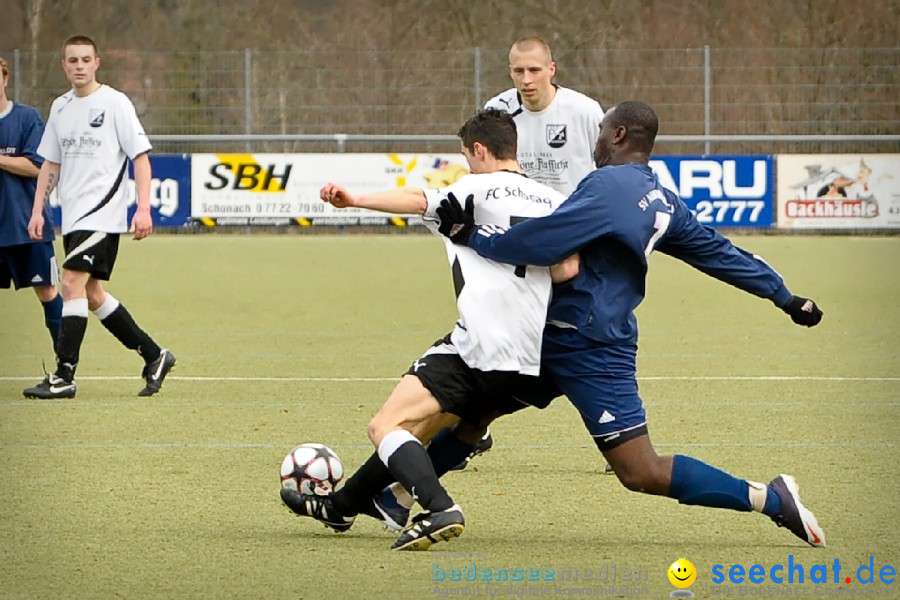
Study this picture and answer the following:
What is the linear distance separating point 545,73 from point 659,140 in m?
15.6

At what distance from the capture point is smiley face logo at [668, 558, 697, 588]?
4.82 meters

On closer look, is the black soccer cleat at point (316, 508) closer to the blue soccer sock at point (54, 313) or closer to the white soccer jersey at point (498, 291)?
the white soccer jersey at point (498, 291)

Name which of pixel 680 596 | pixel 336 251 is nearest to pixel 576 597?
pixel 680 596

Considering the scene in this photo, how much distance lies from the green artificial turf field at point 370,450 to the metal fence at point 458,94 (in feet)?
27.6

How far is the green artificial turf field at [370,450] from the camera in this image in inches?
199

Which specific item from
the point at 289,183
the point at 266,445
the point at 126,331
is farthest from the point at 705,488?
the point at 289,183

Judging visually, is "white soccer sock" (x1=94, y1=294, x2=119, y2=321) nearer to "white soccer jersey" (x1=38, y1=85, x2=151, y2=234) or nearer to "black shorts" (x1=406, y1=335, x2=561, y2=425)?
"white soccer jersey" (x1=38, y1=85, x2=151, y2=234)

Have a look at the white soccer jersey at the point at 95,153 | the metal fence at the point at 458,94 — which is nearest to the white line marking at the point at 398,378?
the white soccer jersey at the point at 95,153

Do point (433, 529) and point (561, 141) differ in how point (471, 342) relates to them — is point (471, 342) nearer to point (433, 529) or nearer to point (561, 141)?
point (433, 529)

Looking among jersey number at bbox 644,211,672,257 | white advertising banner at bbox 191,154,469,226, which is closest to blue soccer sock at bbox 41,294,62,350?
jersey number at bbox 644,211,672,257

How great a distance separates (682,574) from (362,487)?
1.24 metres

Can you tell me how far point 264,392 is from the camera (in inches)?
363

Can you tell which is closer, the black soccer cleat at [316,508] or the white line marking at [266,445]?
the black soccer cleat at [316,508]

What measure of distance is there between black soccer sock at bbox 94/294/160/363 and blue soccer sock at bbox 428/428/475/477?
12.1ft
